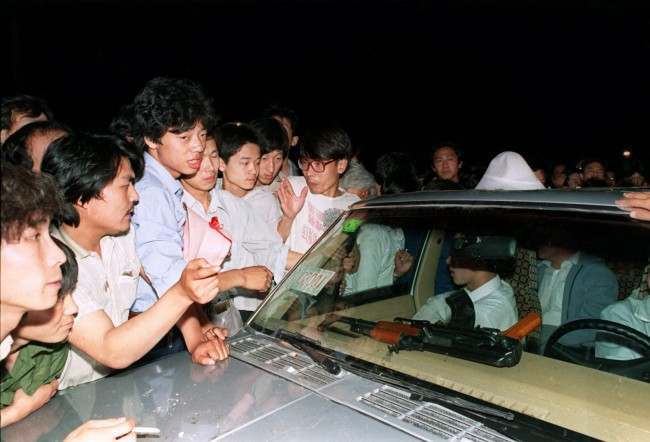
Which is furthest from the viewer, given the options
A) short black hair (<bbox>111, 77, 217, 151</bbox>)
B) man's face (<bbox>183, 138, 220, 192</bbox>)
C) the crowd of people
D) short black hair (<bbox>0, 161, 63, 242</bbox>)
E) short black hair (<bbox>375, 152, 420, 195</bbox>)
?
short black hair (<bbox>375, 152, 420, 195</bbox>)

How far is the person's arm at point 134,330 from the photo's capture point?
161 cm

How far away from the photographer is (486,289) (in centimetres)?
216

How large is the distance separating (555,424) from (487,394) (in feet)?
0.72

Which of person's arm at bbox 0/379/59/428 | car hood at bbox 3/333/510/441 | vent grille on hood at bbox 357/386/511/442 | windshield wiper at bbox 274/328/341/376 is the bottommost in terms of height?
vent grille on hood at bbox 357/386/511/442

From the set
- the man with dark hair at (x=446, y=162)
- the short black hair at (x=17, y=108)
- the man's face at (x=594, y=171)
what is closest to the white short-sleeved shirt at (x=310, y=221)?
the short black hair at (x=17, y=108)

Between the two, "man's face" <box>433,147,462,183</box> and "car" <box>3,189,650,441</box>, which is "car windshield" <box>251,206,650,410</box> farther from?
"man's face" <box>433,147,462,183</box>

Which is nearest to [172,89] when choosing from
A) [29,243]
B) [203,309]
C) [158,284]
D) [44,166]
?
[44,166]

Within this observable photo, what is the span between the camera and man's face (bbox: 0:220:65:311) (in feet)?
3.65

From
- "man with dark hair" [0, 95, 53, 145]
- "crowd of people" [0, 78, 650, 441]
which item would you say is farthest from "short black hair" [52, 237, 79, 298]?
"man with dark hair" [0, 95, 53, 145]

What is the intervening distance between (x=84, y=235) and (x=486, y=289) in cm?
174

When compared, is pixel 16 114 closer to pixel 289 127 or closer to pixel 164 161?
pixel 164 161

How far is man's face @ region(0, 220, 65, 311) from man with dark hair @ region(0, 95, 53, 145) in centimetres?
288

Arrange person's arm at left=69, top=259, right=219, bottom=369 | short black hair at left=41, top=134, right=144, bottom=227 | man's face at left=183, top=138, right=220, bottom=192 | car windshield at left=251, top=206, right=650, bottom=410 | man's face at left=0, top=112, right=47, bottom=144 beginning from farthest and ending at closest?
man's face at left=0, top=112, right=47, bottom=144, man's face at left=183, top=138, right=220, bottom=192, short black hair at left=41, top=134, right=144, bottom=227, car windshield at left=251, top=206, right=650, bottom=410, person's arm at left=69, top=259, right=219, bottom=369

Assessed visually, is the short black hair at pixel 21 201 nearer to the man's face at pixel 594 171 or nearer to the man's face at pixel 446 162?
the man's face at pixel 446 162
